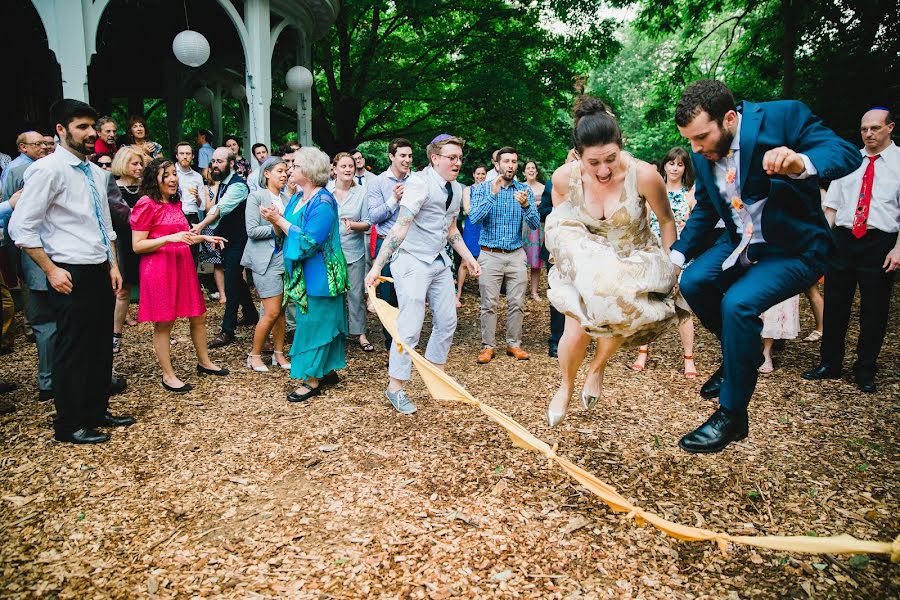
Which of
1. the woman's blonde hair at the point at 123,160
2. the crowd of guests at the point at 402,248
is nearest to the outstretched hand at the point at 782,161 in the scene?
the crowd of guests at the point at 402,248

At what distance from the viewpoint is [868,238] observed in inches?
220

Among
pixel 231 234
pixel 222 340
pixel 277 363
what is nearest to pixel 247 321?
pixel 222 340

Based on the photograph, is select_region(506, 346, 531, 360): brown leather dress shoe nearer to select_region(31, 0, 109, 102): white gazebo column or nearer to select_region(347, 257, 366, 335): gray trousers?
select_region(347, 257, 366, 335): gray trousers

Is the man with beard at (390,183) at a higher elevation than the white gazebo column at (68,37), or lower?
lower

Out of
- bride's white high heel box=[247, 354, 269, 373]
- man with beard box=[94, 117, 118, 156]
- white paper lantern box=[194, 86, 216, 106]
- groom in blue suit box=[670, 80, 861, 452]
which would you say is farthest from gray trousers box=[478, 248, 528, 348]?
white paper lantern box=[194, 86, 216, 106]

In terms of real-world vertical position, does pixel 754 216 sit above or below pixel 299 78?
below

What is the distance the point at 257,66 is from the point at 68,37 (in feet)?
9.06

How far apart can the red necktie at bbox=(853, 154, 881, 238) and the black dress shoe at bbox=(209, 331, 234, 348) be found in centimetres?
698

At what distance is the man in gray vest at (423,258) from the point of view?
4863mm

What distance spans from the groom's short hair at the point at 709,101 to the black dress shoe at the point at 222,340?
5.86m

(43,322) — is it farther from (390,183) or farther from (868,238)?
(868,238)

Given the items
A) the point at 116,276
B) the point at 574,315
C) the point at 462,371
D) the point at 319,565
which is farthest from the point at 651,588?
the point at 116,276

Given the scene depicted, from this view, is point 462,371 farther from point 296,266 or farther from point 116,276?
point 116,276

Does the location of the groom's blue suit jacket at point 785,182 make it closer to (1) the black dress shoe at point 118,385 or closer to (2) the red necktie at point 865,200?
(2) the red necktie at point 865,200
